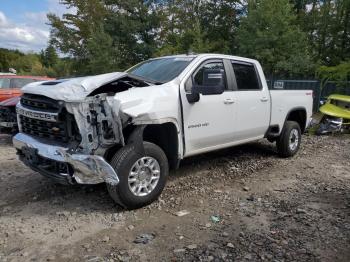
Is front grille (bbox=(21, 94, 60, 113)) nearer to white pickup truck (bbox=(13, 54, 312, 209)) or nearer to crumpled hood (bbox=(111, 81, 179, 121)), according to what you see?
white pickup truck (bbox=(13, 54, 312, 209))

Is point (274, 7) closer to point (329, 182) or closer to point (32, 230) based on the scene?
point (329, 182)

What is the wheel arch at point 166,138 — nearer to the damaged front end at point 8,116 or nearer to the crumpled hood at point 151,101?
the crumpled hood at point 151,101

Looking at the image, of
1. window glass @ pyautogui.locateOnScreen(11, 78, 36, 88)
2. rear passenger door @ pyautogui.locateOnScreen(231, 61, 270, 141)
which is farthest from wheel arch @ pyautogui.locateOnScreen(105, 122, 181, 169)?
window glass @ pyautogui.locateOnScreen(11, 78, 36, 88)

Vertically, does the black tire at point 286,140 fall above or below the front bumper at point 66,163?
below

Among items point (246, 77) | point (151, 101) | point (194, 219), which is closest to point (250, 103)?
point (246, 77)

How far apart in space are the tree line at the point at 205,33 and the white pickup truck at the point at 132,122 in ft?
50.2

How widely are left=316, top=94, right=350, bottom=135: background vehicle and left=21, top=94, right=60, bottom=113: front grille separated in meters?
8.05

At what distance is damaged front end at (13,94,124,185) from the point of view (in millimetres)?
3881

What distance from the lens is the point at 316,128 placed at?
10.3 metres

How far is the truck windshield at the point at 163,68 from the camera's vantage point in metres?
5.00

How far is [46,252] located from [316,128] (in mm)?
8719

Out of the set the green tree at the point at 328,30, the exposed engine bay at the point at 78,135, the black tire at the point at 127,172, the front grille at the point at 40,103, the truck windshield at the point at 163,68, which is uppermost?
the green tree at the point at 328,30

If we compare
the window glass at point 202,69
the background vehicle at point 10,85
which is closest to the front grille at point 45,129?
the window glass at point 202,69

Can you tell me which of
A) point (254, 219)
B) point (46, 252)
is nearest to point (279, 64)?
point (254, 219)
